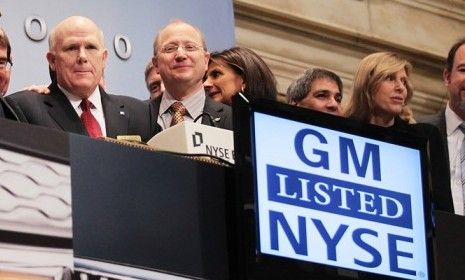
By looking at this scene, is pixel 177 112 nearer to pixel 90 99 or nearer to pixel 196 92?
pixel 196 92

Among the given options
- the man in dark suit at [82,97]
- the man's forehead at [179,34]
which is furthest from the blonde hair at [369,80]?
the man in dark suit at [82,97]

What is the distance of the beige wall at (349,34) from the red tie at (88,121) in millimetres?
4313

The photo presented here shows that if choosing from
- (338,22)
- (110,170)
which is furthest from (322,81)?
(338,22)

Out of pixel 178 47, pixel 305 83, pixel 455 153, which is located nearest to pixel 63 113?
pixel 178 47

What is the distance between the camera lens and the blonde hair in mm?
6152

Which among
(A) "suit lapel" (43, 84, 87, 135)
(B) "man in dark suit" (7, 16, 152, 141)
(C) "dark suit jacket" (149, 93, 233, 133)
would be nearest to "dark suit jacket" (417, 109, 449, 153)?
(C) "dark suit jacket" (149, 93, 233, 133)

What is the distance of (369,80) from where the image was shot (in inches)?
246

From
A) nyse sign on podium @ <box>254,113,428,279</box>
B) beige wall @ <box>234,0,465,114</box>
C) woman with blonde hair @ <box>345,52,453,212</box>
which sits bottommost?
nyse sign on podium @ <box>254,113,428,279</box>

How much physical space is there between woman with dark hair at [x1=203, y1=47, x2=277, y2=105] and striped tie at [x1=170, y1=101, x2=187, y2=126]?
460 mm

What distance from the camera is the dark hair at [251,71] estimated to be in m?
6.19

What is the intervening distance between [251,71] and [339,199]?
2.04 meters

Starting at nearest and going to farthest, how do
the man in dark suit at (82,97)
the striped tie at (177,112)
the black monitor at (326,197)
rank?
1. the black monitor at (326,197)
2. the man in dark suit at (82,97)
3. the striped tie at (177,112)

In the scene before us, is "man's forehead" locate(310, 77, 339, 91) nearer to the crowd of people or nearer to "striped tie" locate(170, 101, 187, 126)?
the crowd of people

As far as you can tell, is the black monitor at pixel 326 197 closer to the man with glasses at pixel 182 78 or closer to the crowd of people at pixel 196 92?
the crowd of people at pixel 196 92
